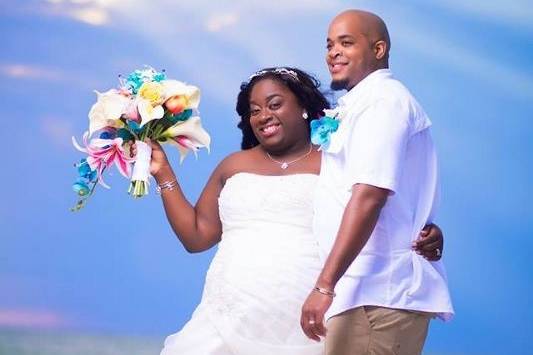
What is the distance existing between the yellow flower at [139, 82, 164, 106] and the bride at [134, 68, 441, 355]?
15 centimetres

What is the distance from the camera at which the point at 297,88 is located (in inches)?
152

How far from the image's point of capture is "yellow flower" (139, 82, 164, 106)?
372cm

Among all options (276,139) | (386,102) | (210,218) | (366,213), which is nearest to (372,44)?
(386,102)

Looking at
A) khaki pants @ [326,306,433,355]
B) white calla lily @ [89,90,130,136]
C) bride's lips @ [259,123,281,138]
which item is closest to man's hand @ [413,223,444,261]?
khaki pants @ [326,306,433,355]

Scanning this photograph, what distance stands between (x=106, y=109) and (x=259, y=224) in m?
0.58

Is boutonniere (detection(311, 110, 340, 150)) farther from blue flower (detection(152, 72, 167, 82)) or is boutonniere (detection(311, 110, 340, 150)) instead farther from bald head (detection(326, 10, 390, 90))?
blue flower (detection(152, 72, 167, 82))

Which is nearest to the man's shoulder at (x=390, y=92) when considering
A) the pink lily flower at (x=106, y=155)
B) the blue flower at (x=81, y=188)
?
the pink lily flower at (x=106, y=155)

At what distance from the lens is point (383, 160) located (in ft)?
9.13

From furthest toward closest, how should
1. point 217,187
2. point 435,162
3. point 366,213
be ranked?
point 217,187
point 435,162
point 366,213

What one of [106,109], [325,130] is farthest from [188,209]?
[325,130]

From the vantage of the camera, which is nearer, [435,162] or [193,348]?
[435,162]

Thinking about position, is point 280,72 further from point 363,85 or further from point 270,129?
point 363,85

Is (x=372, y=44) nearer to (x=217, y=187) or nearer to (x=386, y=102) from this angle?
(x=386, y=102)

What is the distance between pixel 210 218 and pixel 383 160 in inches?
47.9
